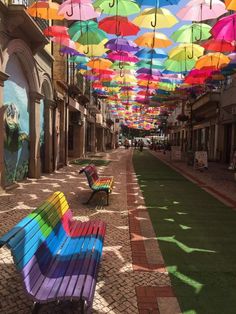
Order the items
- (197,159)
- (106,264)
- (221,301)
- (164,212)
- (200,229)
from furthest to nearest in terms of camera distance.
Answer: (197,159), (164,212), (200,229), (106,264), (221,301)

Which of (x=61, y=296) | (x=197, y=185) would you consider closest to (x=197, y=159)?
(x=197, y=185)

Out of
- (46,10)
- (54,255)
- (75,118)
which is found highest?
(46,10)

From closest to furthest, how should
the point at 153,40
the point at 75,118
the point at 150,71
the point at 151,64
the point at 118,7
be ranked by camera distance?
the point at 118,7 < the point at 153,40 < the point at 151,64 < the point at 150,71 < the point at 75,118

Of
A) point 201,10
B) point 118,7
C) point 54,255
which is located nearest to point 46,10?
point 118,7

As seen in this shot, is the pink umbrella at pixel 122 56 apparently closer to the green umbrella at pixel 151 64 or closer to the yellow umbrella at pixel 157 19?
the green umbrella at pixel 151 64

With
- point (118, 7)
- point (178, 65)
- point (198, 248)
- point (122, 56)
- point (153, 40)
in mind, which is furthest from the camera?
point (178, 65)

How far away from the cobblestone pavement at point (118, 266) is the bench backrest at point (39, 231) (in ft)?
2.17

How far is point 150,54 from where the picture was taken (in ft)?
40.5

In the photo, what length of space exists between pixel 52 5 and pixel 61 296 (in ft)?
26.6

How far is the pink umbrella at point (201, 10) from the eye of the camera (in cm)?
821

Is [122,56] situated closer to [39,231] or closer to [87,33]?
[87,33]

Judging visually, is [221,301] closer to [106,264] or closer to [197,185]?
[106,264]

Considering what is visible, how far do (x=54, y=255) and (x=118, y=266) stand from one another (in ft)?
3.82

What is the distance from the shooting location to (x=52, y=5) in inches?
354
